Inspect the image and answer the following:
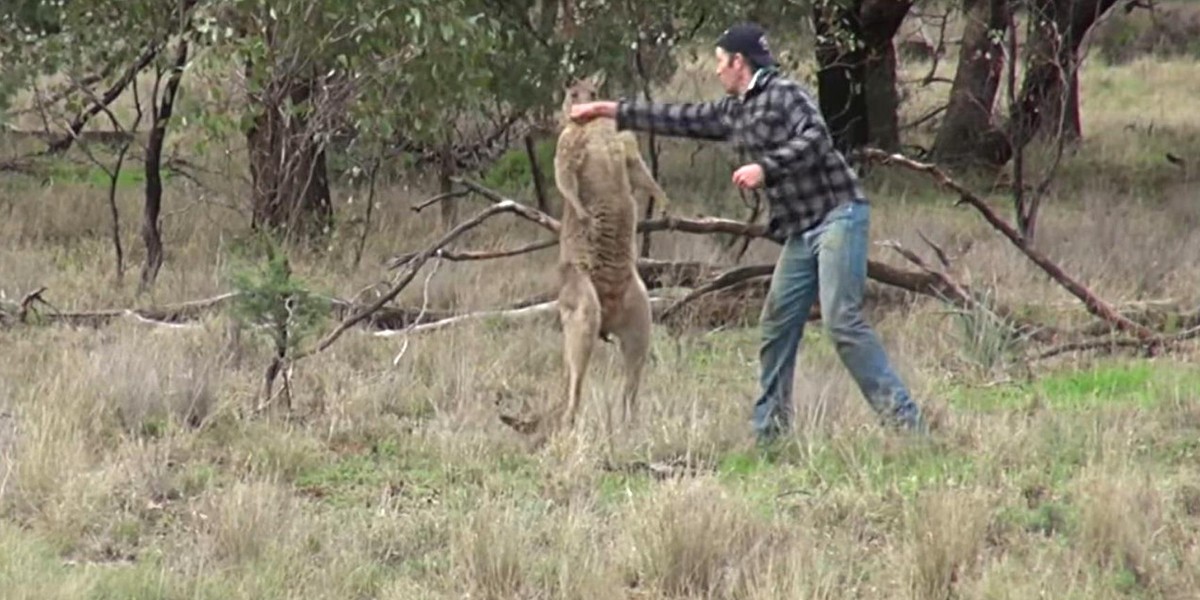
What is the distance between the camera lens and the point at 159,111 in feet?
41.7

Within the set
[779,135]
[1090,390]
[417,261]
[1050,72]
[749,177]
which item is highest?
[779,135]

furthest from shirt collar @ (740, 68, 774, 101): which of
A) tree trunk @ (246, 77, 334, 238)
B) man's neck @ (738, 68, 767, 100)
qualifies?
tree trunk @ (246, 77, 334, 238)

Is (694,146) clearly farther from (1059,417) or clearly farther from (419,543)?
(419,543)

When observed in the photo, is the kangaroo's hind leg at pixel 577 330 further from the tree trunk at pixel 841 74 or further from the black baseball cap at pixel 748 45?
the tree trunk at pixel 841 74

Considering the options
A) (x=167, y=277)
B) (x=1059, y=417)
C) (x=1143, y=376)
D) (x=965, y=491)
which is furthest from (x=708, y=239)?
(x=965, y=491)

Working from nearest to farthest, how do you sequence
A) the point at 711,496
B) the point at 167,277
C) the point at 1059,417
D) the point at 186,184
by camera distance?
the point at 711,496
the point at 1059,417
the point at 167,277
the point at 186,184

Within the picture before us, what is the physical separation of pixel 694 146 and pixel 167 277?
32.8ft

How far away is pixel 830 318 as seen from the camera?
7895 millimetres

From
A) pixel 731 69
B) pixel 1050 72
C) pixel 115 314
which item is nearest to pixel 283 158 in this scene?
pixel 115 314

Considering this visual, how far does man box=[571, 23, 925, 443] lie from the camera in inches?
308

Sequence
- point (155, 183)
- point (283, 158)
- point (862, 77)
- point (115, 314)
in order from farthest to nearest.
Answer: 1. point (862, 77)
2. point (155, 183)
3. point (283, 158)
4. point (115, 314)

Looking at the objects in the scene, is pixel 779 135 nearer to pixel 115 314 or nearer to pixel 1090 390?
pixel 1090 390

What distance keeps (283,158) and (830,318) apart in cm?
513

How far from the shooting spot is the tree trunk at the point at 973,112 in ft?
68.1
